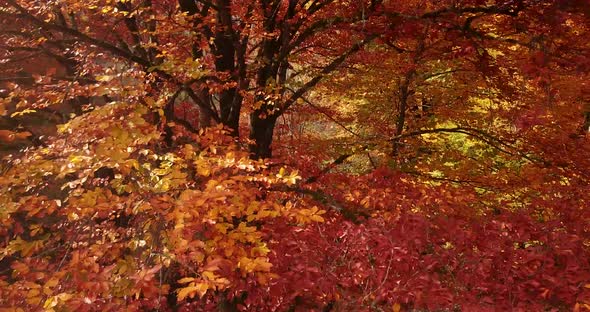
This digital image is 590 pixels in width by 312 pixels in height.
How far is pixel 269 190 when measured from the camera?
621 centimetres

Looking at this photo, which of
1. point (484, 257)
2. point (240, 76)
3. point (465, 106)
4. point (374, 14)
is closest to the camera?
point (484, 257)

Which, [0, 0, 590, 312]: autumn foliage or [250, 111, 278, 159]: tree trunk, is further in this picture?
[250, 111, 278, 159]: tree trunk

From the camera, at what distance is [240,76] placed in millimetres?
6789

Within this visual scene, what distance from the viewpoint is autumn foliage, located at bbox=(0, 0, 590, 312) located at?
3934 millimetres

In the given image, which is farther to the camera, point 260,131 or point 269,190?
point 260,131

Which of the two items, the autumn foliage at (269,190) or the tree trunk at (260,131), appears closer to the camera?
A: the autumn foliage at (269,190)

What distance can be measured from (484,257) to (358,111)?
8204mm

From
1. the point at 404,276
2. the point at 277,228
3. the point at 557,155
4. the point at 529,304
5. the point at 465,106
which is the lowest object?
the point at 529,304

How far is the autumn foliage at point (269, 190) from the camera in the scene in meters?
3.93

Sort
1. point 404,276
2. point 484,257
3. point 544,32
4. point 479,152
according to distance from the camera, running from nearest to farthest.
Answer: point 544,32
point 404,276
point 484,257
point 479,152

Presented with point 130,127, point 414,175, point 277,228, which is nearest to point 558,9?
point 277,228

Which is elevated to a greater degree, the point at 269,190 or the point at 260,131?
the point at 260,131

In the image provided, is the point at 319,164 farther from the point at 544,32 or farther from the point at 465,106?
the point at 544,32

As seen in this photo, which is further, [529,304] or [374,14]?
[374,14]
